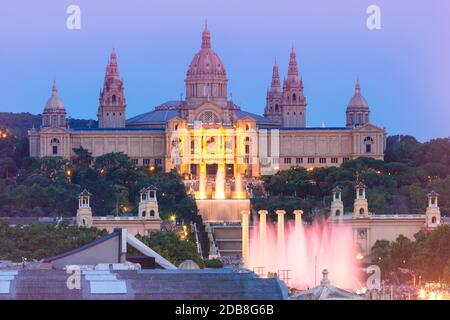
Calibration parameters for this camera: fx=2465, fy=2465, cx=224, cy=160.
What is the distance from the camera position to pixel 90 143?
175125mm

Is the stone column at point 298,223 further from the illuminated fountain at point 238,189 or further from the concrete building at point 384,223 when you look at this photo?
the illuminated fountain at point 238,189

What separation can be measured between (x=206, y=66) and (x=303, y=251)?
83058 mm

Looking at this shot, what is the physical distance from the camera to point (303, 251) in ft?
361

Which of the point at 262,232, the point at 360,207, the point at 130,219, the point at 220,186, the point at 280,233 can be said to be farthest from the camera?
the point at 220,186

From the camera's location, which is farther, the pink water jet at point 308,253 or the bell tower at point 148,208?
the bell tower at point 148,208

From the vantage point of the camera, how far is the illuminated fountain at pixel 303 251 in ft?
321

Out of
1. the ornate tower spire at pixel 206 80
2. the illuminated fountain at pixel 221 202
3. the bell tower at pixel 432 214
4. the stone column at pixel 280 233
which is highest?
the ornate tower spire at pixel 206 80

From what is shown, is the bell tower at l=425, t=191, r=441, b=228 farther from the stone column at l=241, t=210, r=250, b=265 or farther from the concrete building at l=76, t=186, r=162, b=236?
the concrete building at l=76, t=186, r=162, b=236

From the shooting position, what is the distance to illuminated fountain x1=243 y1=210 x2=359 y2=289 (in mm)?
97875

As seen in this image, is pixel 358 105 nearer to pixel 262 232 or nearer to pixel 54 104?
pixel 54 104

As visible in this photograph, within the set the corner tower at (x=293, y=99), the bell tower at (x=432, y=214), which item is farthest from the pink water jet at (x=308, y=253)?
the corner tower at (x=293, y=99)

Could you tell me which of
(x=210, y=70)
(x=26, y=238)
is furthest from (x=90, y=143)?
(x=26, y=238)

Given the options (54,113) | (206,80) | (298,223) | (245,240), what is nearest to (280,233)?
(245,240)

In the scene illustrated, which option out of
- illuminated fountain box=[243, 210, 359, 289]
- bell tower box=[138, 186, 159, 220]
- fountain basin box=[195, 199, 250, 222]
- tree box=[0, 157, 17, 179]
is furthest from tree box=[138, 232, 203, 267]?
tree box=[0, 157, 17, 179]
